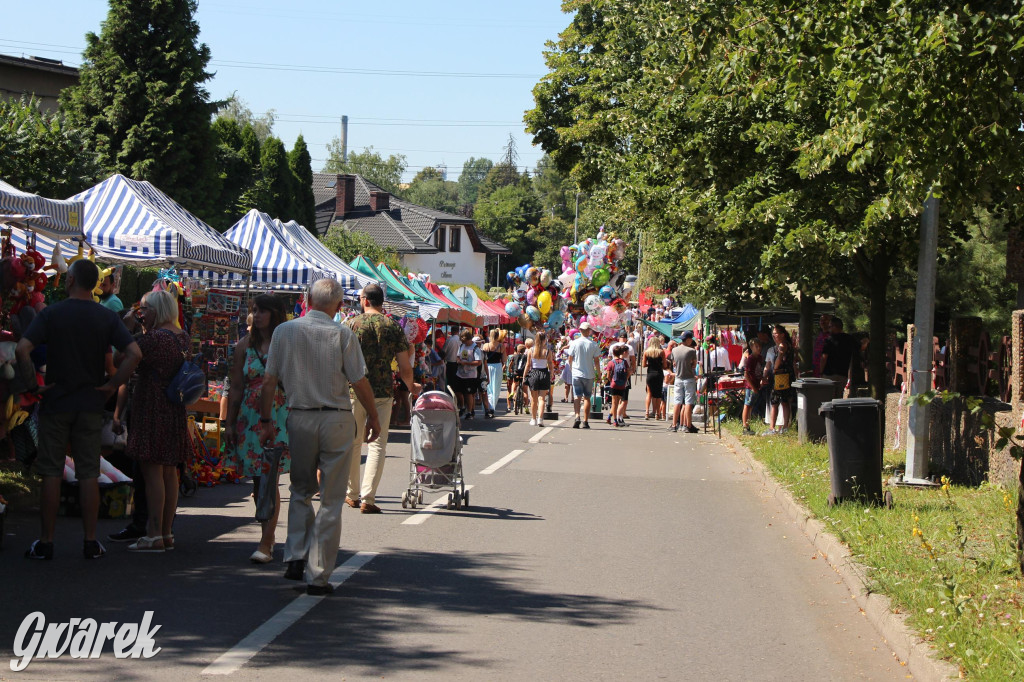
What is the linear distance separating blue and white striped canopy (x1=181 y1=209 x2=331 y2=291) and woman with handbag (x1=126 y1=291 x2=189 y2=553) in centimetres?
1094

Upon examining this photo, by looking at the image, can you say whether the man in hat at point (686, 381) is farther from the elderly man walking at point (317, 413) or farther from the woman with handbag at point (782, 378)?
the elderly man walking at point (317, 413)

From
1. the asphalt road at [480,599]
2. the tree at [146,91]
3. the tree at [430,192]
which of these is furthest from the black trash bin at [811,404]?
the tree at [430,192]

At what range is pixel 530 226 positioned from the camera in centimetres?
11594

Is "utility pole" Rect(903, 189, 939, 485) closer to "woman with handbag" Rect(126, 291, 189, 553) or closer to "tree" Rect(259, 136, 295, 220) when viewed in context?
"woman with handbag" Rect(126, 291, 189, 553)

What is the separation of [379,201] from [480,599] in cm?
8062

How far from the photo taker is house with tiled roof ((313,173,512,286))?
81.8 metres

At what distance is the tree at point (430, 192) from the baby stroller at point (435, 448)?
5343 inches

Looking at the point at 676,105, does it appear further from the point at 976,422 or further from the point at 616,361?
the point at 616,361

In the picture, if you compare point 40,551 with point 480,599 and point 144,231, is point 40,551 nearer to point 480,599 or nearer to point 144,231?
point 480,599

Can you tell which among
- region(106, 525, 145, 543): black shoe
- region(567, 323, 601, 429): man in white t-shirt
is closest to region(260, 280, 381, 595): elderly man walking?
region(106, 525, 145, 543): black shoe

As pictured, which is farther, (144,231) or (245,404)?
(144,231)

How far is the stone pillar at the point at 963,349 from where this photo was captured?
511 inches

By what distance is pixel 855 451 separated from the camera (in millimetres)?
10367

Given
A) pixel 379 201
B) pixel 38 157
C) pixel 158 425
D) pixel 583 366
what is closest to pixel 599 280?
pixel 583 366
